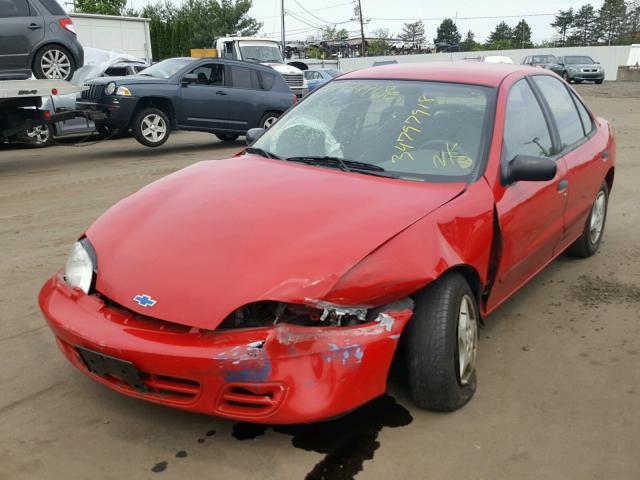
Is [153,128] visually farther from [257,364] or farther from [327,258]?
[257,364]

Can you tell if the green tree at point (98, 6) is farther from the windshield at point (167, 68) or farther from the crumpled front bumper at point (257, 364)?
the crumpled front bumper at point (257, 364)

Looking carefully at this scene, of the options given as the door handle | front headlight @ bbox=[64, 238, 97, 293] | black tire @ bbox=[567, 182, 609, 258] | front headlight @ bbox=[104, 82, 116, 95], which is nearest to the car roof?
the door handle

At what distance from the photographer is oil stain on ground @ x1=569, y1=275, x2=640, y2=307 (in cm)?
444

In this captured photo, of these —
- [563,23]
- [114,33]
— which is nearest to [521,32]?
[563,23]

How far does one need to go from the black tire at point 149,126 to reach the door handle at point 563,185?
9001 millimetres

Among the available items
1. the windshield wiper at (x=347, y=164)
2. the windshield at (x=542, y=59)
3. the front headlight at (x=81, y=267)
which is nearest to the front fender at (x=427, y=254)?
the windshield wiper at (x=347, y=164)

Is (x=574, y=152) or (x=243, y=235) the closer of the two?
(x=243, y=235)

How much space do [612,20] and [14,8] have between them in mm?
92546

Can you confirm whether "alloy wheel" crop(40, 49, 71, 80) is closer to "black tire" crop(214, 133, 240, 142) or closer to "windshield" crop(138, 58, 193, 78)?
"windshield" crop(138, 58, 193, 78)

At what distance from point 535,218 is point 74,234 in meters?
4.10

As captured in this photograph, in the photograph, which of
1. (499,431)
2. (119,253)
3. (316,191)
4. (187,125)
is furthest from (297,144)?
(187,125)

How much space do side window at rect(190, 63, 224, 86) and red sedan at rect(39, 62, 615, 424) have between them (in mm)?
8684

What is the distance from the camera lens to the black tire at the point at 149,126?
458 inches

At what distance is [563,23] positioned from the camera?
100688mm
